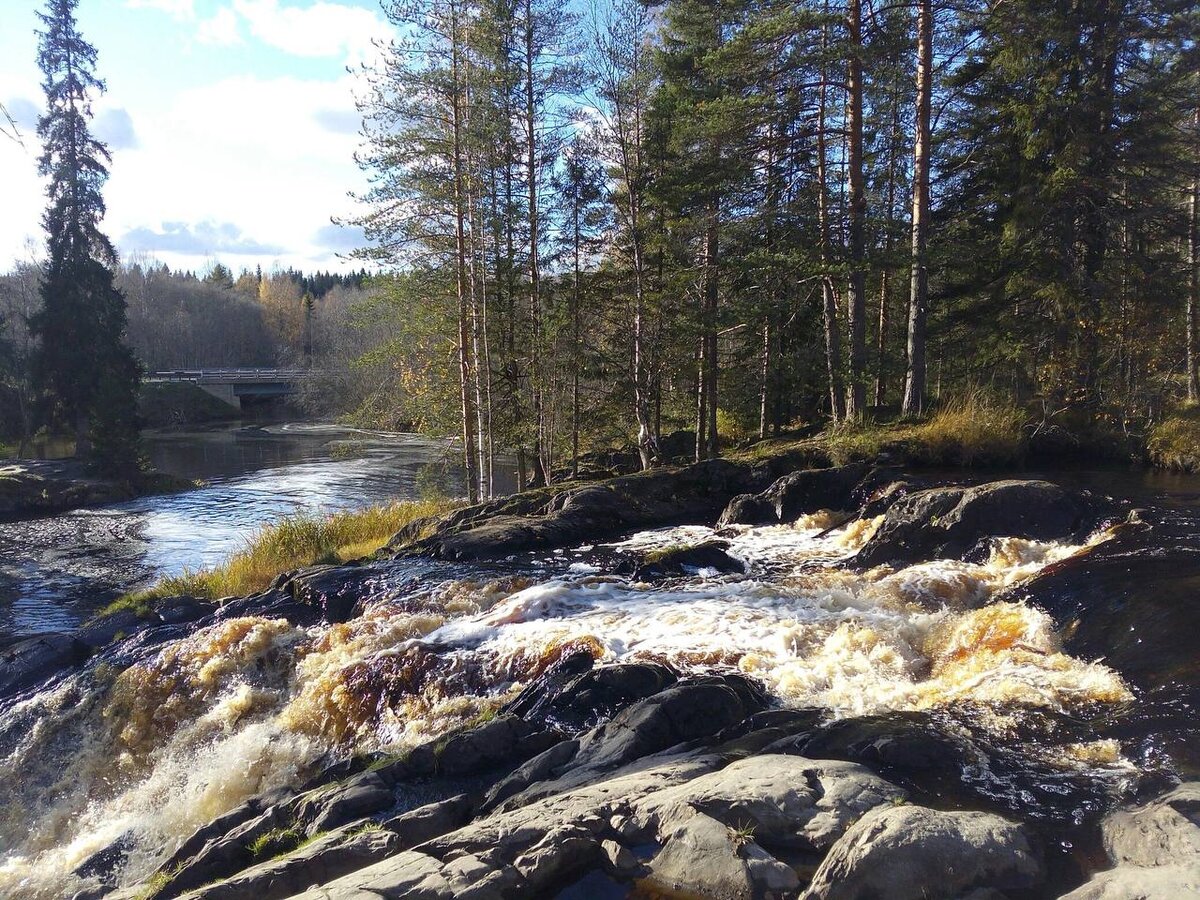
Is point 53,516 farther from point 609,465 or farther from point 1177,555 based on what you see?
point 1177,555

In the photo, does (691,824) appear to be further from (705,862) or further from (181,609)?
(181,609)

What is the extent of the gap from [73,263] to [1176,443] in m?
39.2

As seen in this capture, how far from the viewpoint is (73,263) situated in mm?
32406

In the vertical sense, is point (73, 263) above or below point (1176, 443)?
above

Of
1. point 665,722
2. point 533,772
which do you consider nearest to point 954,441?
point 665,722

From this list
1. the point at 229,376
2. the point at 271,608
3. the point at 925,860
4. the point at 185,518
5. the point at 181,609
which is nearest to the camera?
the point at 925,860

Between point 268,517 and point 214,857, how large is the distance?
17.1 m

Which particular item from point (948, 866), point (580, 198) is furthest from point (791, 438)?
point (948, 866)

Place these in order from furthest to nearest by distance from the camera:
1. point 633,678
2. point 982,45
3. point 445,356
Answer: point 445,356 < point 982,45 < point 633,678

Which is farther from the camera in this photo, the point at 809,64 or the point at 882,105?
the point at 882,105

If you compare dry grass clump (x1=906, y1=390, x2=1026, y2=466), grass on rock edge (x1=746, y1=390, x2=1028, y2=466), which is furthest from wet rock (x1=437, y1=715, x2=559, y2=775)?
dry grass clump (x1=906, y1=390, x2=1026, y2=466)

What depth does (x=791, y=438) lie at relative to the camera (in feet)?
57.4

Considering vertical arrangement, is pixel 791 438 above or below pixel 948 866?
above

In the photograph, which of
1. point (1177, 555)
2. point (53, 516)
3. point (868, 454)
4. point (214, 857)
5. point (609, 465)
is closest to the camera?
point (214, 857)
